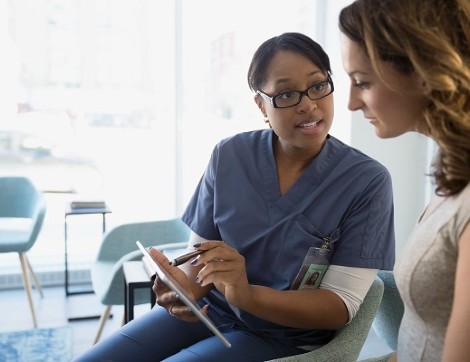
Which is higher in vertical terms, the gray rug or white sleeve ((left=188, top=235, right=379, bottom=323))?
white sleeve ((left=188, top=235, right=379, bottom=323))

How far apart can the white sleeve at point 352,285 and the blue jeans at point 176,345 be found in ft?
0.63

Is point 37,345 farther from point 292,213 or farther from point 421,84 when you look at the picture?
point 421,84

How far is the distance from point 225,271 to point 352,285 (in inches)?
13.0

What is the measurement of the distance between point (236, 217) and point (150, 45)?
8.62 feet

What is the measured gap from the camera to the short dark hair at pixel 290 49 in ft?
4.43

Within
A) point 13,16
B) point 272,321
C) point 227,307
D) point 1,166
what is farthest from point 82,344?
point 13,16

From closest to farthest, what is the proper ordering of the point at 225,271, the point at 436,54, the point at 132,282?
the point at 436,54, the point at 225,271, the point at 132,282

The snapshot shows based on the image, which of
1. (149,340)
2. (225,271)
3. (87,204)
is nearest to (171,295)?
(149,340)

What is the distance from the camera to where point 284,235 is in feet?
4.37

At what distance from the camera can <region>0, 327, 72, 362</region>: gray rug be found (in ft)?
8.54

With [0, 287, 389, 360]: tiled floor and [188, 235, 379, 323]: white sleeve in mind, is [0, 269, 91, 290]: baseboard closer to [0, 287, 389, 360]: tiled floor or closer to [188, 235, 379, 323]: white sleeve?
[0, 287, 389, 360]: tiled floor

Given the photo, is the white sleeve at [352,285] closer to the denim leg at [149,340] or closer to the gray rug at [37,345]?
the denim leg at [149,340]

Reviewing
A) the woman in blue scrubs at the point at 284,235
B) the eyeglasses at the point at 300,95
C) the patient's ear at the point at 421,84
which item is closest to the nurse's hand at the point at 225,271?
the woman in blue scrubs at the point at 284,235

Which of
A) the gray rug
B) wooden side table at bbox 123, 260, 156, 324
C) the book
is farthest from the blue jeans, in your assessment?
the book
